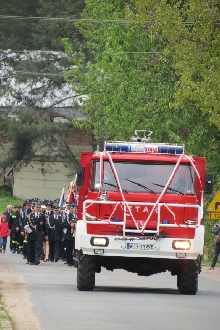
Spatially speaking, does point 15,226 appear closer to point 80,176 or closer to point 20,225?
point 20,225

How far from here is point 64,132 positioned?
2731 inches

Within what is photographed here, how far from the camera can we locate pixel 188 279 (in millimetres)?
21266

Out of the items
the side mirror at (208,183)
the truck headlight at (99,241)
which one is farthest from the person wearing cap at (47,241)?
the truck headlight at (99,241)

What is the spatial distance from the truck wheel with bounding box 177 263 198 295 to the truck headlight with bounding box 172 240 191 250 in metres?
0.74

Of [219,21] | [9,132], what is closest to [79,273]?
[219,21]

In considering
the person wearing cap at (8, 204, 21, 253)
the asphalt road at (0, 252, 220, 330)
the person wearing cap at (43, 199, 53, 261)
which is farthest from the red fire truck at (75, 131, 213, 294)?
the person wearing cap at (8, 204, 21, 253)

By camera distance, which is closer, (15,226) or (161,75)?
(161,75)

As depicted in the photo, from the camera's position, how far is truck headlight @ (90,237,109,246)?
2027 centimetres

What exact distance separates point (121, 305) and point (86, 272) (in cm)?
292

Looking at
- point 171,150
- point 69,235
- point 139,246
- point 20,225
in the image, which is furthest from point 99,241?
point 20,225

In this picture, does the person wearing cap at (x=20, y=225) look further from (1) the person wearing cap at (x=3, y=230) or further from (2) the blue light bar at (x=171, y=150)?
(2) the blue light bar at (x=171, y=150)

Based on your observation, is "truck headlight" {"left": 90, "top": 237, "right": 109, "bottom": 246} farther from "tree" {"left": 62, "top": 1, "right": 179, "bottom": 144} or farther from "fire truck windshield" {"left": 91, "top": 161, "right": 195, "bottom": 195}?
"tree" {"left": 62, "top": 1, "right": 179, "bottom": 144}

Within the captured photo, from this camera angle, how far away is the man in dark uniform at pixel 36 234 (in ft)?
111

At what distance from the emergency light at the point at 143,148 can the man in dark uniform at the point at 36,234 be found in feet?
40.5
